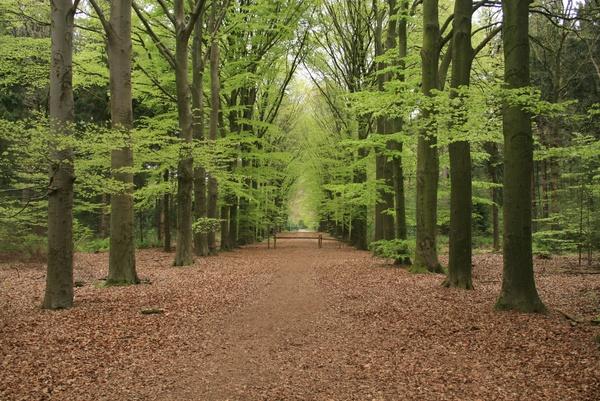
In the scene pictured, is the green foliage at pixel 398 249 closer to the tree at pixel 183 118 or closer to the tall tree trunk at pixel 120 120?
the tree at pixel 183 118

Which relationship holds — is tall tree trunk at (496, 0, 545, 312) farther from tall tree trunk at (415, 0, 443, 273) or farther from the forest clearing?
tall tree trunk at (415, 0, 443, 273)

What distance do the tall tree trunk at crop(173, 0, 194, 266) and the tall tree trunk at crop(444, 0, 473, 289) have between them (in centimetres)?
792

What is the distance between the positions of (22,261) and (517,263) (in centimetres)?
1654

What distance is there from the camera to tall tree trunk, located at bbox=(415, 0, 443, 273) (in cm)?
1305

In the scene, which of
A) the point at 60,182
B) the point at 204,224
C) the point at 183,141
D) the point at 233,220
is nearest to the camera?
the point at 60,182

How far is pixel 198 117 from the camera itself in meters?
18.1

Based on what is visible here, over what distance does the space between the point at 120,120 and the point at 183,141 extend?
3.36m

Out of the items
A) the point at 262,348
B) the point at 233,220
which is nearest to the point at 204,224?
the point at 233,220

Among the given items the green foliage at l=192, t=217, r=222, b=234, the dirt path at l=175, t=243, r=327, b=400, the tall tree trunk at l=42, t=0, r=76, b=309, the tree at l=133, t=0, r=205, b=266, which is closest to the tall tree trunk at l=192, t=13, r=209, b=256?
the tree at l=133, t=0, r=205, b=266

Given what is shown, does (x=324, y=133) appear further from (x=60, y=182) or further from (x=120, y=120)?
(x=60, y=182)

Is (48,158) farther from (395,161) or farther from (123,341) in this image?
(395,161)

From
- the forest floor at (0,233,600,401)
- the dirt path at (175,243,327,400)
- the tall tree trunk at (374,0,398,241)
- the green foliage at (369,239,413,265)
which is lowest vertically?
the dirt path at (175,243,327,400)

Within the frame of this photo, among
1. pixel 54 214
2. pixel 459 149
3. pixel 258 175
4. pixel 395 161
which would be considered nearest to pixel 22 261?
pixel 54 214

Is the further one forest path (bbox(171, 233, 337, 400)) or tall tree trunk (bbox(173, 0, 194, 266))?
tall tree trunk (bbox(173, 0, 194, 266))
